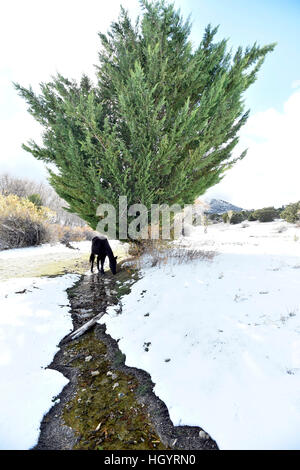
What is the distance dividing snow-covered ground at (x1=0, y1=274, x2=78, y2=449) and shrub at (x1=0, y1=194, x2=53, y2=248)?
35.9 feet

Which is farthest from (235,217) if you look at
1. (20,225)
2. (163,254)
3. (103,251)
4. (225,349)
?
(225,349)

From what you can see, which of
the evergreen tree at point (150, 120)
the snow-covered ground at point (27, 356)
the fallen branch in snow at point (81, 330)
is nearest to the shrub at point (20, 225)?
the evergreen tree at point (150, 120)

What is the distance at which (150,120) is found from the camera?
596 cm

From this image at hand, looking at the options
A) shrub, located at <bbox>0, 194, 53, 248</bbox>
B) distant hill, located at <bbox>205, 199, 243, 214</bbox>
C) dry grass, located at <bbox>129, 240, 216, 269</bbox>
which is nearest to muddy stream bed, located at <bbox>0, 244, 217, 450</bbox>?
dry grass, located at <bbox>129, 240, 216, 269</bbox>

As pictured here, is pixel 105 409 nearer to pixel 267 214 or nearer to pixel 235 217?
pixel 267 214

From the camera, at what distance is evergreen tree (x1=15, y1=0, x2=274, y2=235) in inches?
241

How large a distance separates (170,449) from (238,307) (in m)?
2.21

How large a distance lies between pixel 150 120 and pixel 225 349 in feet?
19.9

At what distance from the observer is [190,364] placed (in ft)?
8.18

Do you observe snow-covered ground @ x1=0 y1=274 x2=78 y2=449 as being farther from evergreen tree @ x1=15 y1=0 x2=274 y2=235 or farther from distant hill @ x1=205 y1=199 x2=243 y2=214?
distant hill @ x1=205 y1=199 x2=243 y2=214

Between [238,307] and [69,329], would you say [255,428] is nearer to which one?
[238,307]

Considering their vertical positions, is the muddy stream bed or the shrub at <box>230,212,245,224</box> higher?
the shrub at <box>230,212,245,224</box>

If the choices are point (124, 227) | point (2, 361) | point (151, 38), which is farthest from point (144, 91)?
point (2, 361)

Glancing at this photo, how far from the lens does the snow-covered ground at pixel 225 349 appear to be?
1739 mm
